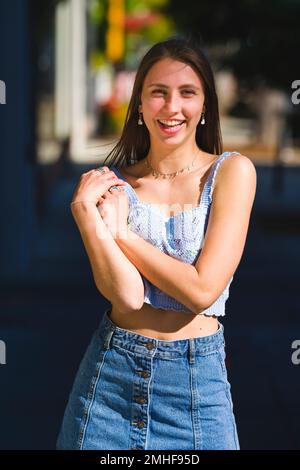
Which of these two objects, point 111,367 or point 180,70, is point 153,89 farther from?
point 111,367

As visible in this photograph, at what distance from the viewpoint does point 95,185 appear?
8.81 feet

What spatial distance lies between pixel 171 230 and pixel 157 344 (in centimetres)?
32

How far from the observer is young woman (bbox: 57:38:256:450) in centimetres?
265

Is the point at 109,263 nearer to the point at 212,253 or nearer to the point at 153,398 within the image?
the point at 212,253

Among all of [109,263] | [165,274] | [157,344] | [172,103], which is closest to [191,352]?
[157,344]

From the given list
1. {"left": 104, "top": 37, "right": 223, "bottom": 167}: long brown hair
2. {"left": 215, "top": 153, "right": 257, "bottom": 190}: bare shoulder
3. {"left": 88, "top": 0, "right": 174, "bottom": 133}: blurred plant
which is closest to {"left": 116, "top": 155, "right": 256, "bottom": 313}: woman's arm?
{"left": 215, "top": 153, "right": 257, "bottom": 190}: bare shoulder

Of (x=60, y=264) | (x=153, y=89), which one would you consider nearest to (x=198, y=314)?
(x=153, y=89)

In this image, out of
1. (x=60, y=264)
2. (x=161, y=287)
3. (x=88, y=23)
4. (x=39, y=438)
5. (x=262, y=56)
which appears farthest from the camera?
(x=88, y=23)

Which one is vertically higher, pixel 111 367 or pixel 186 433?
pixel 111 367

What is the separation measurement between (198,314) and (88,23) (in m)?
31.6

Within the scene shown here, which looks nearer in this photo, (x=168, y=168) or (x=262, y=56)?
(x=168, y=168)

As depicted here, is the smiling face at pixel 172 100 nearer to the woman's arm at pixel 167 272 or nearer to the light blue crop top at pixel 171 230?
the light blue crop top at pixel 171 230

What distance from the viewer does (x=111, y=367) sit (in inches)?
107

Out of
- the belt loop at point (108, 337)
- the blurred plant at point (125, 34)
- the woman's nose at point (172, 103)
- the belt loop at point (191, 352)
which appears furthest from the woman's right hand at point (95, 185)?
the blurred plant at point (125, 34)
